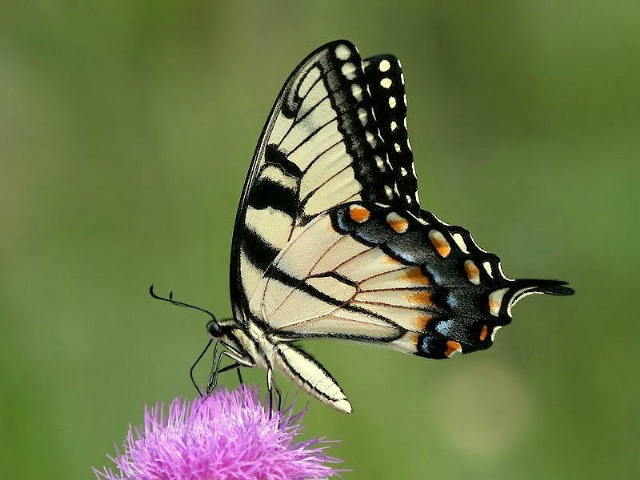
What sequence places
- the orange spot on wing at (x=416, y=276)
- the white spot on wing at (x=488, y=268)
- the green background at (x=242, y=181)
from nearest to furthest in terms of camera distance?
the white spot on wing at (x=488, y=268) < the orange spot on wing at (x=416, y=276) < the green background at (x=242, y=181)

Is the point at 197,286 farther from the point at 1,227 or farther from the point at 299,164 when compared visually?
the point at 299,164

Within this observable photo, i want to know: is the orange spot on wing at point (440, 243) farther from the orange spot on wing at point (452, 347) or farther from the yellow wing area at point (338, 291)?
the orange spot on wing at point (452, 347)

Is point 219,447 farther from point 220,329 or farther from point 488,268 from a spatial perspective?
point 488,268

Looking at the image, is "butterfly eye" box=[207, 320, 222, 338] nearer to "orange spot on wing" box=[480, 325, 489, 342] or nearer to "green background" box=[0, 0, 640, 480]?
"orange spot on wing" box=[480, 325, 489, 342]

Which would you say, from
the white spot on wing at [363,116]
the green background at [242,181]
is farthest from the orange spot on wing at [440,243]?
the green background at [242,181]

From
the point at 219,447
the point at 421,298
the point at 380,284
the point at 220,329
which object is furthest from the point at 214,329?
the point at 421,298

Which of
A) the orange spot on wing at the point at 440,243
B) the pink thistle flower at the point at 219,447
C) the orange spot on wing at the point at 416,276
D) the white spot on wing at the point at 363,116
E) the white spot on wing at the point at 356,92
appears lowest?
the pink thistle flower at the point at 219,447

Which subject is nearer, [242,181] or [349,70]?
[349,70]
